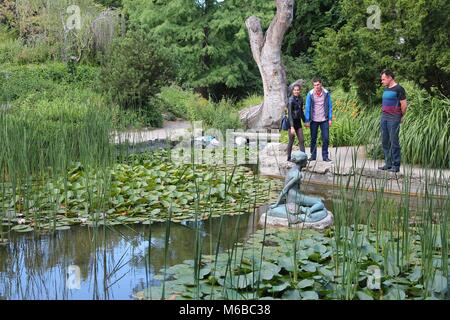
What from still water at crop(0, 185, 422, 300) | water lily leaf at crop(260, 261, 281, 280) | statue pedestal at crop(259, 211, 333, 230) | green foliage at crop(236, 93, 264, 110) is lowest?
still water at crop(0, 185, 422, 300)

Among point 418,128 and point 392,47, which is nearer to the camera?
point 418,128

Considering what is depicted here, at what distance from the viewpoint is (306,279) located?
11.9 feet

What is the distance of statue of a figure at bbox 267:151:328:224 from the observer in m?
5.38

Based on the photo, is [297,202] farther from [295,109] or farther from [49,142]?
[295,109]

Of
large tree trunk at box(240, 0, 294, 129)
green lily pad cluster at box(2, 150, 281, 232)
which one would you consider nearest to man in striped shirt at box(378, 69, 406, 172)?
green lily pad cluster at box(2, 150, 281, 232)

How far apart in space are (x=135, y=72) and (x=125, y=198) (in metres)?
6.66

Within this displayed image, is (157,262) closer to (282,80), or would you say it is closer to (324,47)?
(324,47)

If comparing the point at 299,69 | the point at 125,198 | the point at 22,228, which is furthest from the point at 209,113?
the point at 22,228

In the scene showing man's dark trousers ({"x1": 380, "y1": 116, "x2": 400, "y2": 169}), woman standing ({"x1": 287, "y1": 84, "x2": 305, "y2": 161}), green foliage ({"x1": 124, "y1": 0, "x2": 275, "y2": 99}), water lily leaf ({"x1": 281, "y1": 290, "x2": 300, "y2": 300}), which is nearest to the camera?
water lily leaf ({"x1": 281, "y1": 290, "x2": 300, "y2": 300})

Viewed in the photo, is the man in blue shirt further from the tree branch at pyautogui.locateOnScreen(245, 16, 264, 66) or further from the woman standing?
the tree branch at pyautogui.locateOnScreen(245, 16, 264, 66)

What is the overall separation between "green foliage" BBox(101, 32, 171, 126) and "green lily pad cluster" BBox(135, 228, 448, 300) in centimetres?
849

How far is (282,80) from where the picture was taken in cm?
1399
